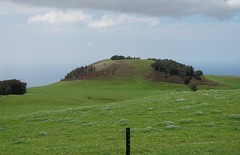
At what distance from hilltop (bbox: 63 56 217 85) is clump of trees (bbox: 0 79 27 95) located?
38461mm

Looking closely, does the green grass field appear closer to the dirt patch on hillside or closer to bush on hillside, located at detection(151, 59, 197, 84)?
bush on hillside, located at detection(151, 59, 197, 84)

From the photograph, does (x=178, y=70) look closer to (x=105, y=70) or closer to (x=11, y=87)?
(x=105, y=70)

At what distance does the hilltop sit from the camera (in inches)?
3939

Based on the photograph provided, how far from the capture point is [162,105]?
1194 inches

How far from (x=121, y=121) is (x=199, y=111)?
618 cm

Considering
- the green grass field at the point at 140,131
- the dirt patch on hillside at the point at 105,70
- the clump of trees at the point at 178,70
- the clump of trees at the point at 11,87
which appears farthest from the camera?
the dirt patch on hillside at the point at 105,70

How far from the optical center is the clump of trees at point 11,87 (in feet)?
222

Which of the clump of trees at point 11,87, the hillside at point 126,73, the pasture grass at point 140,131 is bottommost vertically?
the pasture grass at point 140,131

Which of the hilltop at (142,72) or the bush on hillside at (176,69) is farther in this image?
the hilltop at (142,72)

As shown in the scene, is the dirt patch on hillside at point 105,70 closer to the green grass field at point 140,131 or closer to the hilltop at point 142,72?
the hilltop at point 142,72

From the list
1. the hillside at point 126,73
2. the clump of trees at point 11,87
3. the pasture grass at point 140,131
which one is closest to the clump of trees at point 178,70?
the hillside at point 126,73

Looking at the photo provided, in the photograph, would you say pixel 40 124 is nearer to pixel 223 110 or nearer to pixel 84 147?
pixel 84 147

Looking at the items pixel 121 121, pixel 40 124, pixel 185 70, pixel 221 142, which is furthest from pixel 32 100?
pixel 185 70

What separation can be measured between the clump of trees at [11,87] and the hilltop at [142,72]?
38461mm
